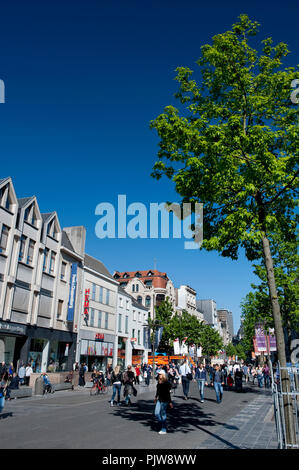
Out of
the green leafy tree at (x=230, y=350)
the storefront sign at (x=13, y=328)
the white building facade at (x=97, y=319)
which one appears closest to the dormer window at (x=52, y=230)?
the white building facade at (x=97, y=319)

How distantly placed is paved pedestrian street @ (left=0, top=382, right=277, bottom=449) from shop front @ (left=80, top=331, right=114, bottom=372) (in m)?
21.5

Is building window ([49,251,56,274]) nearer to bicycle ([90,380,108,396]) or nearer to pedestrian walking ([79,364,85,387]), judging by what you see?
pedestrian walking ([79,364,85,387])

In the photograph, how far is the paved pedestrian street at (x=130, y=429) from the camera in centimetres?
820

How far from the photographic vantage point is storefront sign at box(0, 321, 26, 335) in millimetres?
24359

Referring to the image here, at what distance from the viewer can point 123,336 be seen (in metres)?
47.6

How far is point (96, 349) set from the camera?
128 feet

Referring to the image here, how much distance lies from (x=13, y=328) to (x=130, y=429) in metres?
18.0

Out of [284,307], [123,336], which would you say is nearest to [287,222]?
[284,307]

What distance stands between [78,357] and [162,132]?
2990cm

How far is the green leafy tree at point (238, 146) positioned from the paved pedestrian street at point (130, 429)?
339cm

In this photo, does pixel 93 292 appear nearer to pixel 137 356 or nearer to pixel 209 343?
pixel 137 356

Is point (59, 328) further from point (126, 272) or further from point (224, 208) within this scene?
point (126, 272)

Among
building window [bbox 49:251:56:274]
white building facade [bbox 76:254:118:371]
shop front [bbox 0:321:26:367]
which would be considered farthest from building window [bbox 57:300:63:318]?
shop front [bbox 0:321:26:367]

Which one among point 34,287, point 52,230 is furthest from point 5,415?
point 52,230
